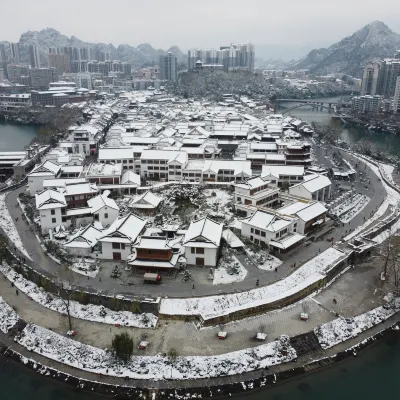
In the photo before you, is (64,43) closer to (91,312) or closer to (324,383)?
(91,312)

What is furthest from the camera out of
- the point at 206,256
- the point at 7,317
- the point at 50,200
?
the point at 50,200

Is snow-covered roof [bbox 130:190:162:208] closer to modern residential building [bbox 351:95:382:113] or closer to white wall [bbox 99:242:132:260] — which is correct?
white wall [bbox 99:242:132:260]

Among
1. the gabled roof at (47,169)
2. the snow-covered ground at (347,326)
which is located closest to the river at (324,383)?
the snow-covered ground at (347,326)

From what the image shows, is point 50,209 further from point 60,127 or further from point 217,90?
point 217,90

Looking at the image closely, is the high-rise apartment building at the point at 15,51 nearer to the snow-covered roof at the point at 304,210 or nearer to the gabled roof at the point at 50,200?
the gabled roof at the point at 50,200

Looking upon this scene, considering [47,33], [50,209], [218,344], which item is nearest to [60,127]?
[50,209]

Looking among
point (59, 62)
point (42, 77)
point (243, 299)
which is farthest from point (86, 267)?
point (59, 62)

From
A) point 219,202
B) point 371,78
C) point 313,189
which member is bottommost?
point 219,202
